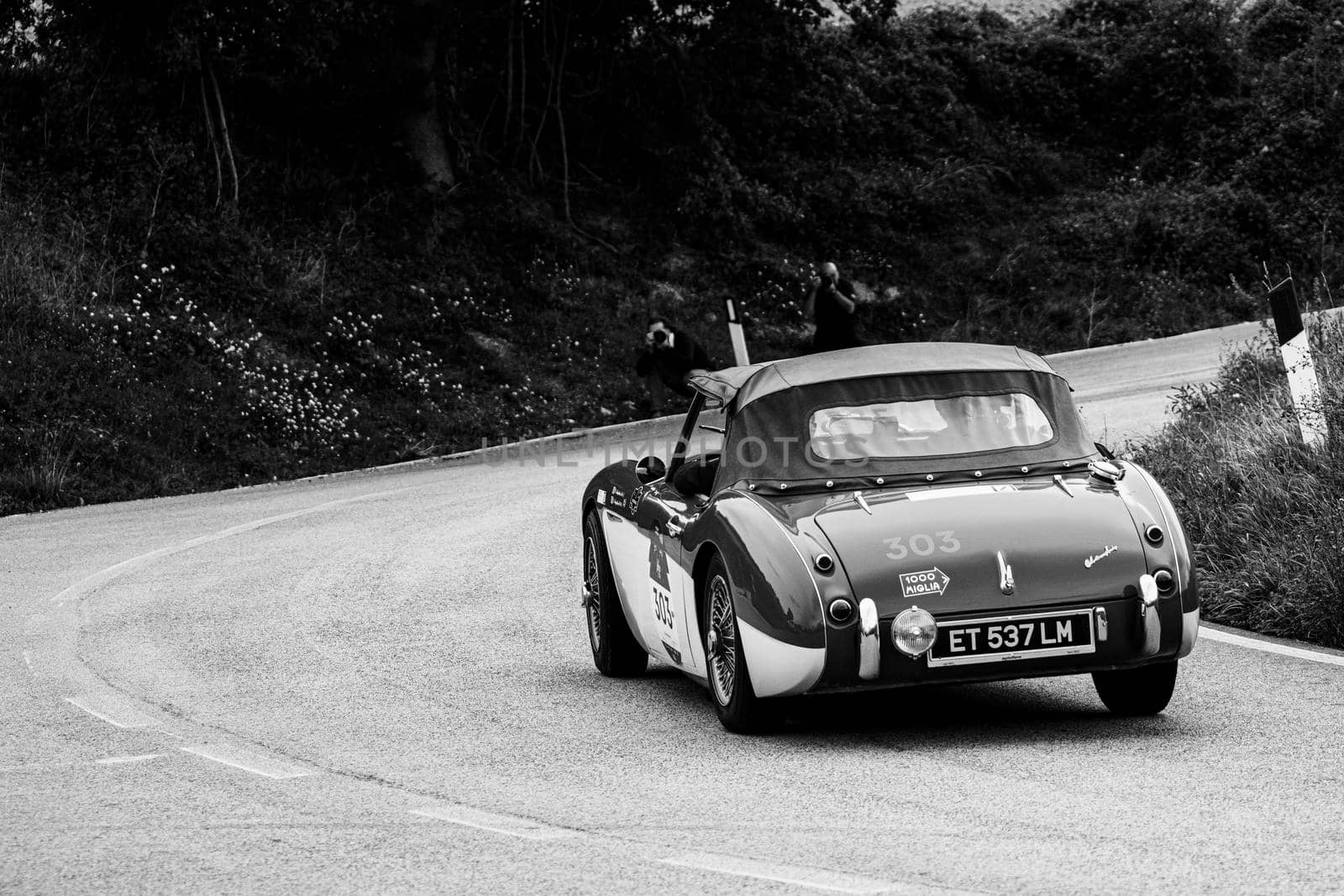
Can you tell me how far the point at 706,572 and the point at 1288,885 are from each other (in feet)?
10.6

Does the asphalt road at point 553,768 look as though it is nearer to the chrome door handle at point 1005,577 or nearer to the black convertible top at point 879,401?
the chrome door handle at point 1005,577

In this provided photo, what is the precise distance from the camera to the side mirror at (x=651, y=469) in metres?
8.31

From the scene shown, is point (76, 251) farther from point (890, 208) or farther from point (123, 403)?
point (890, 208)

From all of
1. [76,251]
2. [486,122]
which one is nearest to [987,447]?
[76,251]

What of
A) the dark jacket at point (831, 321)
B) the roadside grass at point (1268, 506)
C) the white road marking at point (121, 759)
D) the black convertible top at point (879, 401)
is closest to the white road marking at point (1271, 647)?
the roadside grass at point (1268, 506)

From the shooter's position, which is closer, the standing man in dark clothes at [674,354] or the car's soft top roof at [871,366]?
the car's soft top roof at [871,366]

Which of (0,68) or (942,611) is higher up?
(0,68)

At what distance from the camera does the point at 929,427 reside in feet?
26.0

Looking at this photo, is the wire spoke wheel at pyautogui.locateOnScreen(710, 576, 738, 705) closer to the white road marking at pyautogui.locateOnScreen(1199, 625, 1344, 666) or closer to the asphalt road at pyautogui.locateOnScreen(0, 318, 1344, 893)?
the asphalt road at pyautogui.locateOnScreen(0, 318, 1344, 893)

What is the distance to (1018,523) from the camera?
7.11 m

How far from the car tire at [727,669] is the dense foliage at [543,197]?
12.9 metres

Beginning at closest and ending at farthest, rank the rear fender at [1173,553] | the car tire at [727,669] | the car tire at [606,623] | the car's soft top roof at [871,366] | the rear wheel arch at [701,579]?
the rear fender at [1173,553], the car tire at [727,669], the rear wheel arch at [701,579], the car's soft top roof at [871,366], the car tire at [606,623]

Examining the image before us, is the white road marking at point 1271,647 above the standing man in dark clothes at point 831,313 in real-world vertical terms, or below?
below

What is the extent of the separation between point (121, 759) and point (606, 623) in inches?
98.1
